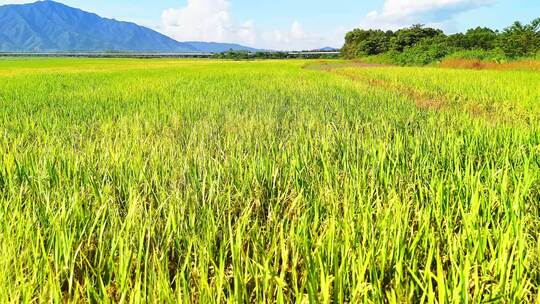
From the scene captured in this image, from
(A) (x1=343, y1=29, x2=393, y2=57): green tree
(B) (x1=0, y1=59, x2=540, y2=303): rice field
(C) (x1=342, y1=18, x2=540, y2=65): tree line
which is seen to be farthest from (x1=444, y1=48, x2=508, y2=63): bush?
(A) (x1=343, y1=29, x2=393, y2=57): green tree

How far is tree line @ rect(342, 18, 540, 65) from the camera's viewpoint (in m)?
30.6

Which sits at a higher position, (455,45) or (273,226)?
(455,45)

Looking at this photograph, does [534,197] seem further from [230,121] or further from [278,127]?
[230,121]

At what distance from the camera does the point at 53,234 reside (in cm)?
154

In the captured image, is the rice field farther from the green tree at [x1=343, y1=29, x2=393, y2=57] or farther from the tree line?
the green tree at [x1=343, y1=29, x2=393, y2=57]

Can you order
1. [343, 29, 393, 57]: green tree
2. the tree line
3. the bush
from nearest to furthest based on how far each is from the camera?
the bush → the tree line → [343, 29, 393, 57]: green tree

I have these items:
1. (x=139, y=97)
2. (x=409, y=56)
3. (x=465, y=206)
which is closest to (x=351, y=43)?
(x=409, y=56)

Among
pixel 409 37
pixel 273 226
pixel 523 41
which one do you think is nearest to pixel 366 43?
pixel 409 37

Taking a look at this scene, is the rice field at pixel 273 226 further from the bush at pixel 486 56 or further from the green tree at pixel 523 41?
the green tree at pixel 523 41

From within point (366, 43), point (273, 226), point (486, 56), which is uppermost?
point (366, 43)

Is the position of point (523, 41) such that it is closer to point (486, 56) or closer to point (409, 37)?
point (486, 56)

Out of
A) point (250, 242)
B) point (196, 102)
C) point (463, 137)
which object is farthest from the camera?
point (196, 102)

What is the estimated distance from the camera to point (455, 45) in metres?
44.8

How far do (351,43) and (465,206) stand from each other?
89688 millimetres
